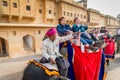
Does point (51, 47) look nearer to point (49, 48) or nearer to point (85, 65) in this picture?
point (49, 48)

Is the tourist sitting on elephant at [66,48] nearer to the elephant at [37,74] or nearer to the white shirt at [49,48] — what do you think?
the white shirt at [49,48]

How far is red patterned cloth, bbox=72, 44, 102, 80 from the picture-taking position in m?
3.75

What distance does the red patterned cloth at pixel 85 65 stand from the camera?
3.75m

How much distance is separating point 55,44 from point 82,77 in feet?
3.73

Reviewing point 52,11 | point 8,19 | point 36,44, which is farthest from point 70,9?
point 36,44

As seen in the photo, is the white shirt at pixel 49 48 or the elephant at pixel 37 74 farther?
the white shirt at pixel 49 48

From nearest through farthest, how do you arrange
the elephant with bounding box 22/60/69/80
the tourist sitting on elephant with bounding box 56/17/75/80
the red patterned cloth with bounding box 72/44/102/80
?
the elephant with bounding box 22/60/69/80
the red patterned cloth with bounding box 72/44/102/80
the tourist sitting on elephant with bounding box 56/17/75/80

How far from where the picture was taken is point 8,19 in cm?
2192

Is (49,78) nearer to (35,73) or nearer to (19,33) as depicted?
(35,73)

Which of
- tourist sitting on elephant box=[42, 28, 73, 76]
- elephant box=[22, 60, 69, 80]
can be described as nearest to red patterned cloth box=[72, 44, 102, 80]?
tourist sitting on elephant box=[42, 28, 73, 76]

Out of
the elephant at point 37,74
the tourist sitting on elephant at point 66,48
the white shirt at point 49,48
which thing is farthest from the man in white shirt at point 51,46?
the tourist sitting on elephant at point 66,48

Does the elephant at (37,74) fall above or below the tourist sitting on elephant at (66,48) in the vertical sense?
below

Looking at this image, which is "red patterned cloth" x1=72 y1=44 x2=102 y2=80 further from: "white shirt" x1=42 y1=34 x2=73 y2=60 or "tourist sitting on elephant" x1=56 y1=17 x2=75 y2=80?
"white shirt" x1=42 y1=34 x2=73 y2=60

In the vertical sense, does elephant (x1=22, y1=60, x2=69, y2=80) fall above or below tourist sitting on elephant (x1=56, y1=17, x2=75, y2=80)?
below
